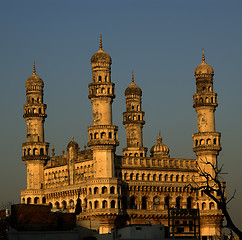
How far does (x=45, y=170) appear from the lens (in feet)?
353

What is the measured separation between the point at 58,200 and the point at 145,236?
106 feet

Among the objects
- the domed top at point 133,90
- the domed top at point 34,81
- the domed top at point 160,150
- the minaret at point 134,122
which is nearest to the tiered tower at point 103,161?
the domed top at point 34,81

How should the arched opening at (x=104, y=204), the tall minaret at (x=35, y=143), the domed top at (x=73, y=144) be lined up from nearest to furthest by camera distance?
the arched opening at (x=104, y=204) < the domed top at (x=73, y=144) < the tall minaret at (x=35, y=143)

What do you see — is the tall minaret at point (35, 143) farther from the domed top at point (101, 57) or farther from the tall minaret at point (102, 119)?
the domed top at point (101, 57)

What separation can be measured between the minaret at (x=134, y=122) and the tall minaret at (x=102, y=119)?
15311mm

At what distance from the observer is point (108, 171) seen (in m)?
96.9

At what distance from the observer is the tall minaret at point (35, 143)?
348ft

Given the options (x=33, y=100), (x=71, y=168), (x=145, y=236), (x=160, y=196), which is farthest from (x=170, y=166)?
(x=145, y=236)

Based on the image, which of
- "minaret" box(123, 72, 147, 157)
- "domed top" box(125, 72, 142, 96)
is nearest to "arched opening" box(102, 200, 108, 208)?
"minaret" box(123, 72, 147, 157)

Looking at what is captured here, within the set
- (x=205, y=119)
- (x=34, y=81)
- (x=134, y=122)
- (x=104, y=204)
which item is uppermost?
(x=34, y=81)

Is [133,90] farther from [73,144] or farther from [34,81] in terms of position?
[34,81]

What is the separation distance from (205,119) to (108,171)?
16635mm

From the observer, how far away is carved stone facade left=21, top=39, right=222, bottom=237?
9688 cm

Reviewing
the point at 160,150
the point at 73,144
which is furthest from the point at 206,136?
the point at 73,144
